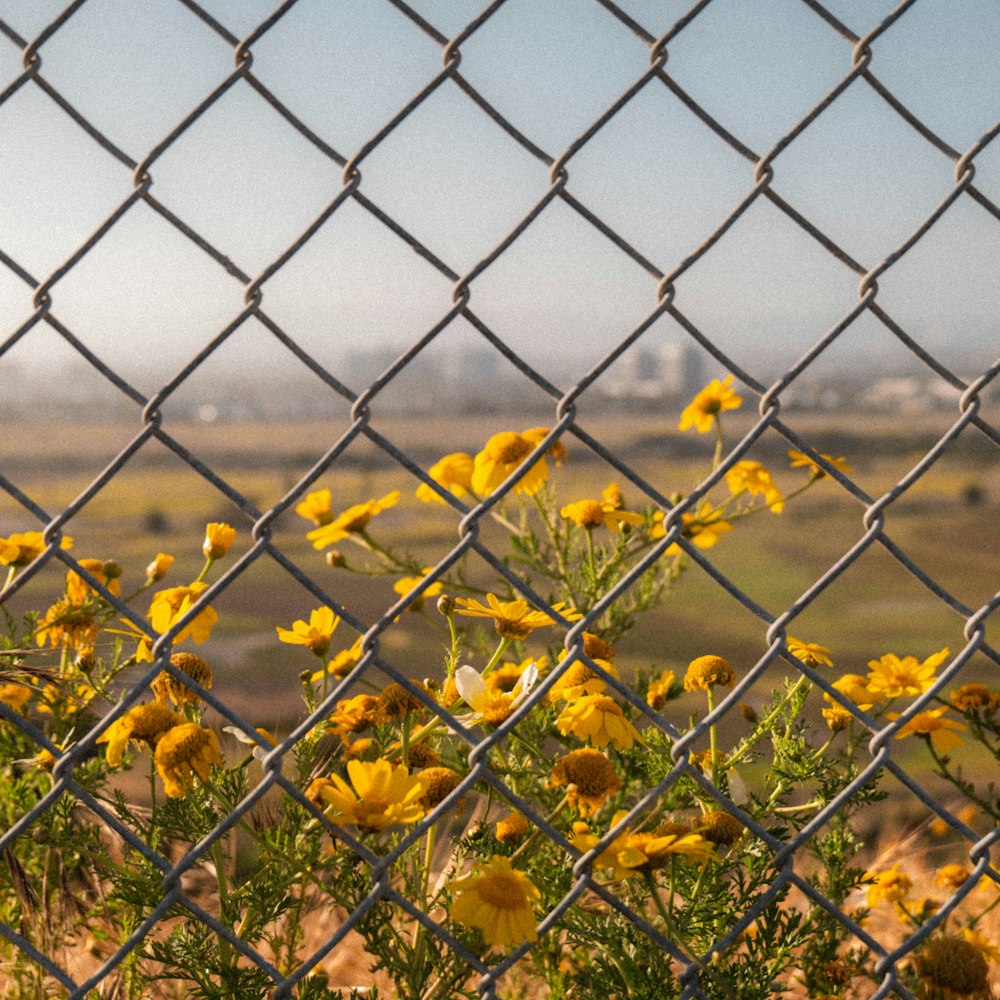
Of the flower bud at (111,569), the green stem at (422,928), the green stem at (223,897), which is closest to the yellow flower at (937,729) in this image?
the green stem at (422,928)

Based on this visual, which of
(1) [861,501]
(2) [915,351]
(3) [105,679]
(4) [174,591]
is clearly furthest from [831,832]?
A: (3) [105,679]

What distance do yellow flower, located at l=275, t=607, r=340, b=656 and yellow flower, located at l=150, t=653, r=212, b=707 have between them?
11 centimetres

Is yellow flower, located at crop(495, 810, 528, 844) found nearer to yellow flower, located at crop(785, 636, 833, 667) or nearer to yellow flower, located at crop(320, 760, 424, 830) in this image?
yellow flower, located at crop(320, 760, 424, 830)

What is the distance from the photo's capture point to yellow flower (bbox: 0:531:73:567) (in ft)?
5.23

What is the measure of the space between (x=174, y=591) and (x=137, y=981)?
1.69 ft

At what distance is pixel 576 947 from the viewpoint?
143 cm

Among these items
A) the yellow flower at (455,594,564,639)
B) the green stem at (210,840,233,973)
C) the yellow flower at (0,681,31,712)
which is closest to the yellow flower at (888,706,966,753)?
the yellow flower at (455,594,564,639)

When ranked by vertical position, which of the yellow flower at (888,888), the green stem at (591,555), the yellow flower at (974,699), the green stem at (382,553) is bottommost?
the green stem at (382,553)

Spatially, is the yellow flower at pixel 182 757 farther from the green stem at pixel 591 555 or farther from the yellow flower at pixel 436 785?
the green stem at pixel 591 555

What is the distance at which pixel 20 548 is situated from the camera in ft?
5.25

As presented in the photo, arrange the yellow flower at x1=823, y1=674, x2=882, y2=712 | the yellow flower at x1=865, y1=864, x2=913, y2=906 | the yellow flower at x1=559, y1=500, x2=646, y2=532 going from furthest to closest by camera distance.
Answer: the yellow flower at x1=865, y1=864, x2=913, y2=906 → the yellow flower at x1=559, y1=500, x2=646, y2=532 → the yellow flower at x1=823, y1=674, x2=882, y2=712

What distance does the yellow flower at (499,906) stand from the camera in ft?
3.74

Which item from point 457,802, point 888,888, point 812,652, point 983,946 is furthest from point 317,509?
point 983,946

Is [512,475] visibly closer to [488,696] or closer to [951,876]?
[488,696]
